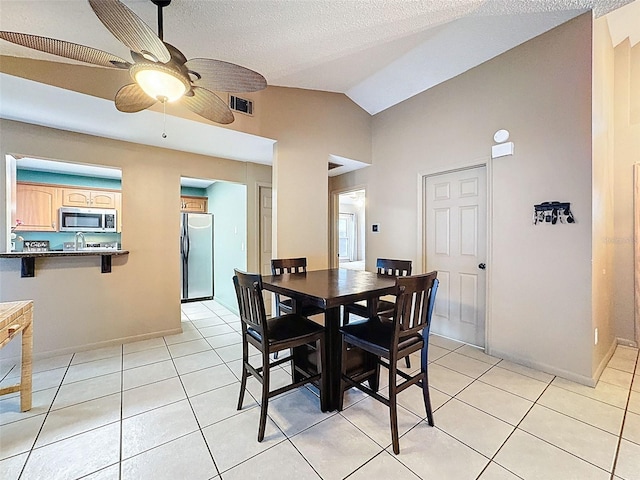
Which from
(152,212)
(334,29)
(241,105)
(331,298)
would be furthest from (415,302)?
(152,212)

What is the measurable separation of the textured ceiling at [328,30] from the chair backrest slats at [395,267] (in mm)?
2086

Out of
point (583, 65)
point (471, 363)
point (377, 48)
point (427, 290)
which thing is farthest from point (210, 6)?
point (471, 363)

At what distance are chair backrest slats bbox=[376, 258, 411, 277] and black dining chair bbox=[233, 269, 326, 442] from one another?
119 centimetres

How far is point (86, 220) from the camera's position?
4.68 m

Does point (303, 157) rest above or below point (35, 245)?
above

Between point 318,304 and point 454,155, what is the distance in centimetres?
257

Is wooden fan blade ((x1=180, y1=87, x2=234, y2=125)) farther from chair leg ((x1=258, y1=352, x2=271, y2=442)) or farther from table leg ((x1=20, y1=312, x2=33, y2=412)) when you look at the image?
table leg ((x1=20, y1=312, x2=33, y2=412))

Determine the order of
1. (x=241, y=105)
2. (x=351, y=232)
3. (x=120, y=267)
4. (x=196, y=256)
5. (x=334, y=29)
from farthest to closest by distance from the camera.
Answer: (x=351, y=232) < (x=196, y=256) < (x=120, y=267) < (x=241, y=105) < (x=334, y=29)

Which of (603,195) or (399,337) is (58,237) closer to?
A: (399,337)

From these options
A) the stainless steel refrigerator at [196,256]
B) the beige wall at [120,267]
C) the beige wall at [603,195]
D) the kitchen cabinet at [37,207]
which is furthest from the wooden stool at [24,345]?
the beige wall at [603,195]

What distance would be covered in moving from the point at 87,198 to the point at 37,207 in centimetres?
65

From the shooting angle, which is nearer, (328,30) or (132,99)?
(132,99)

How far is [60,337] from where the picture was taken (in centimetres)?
290

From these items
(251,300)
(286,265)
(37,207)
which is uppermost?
(37,207)
